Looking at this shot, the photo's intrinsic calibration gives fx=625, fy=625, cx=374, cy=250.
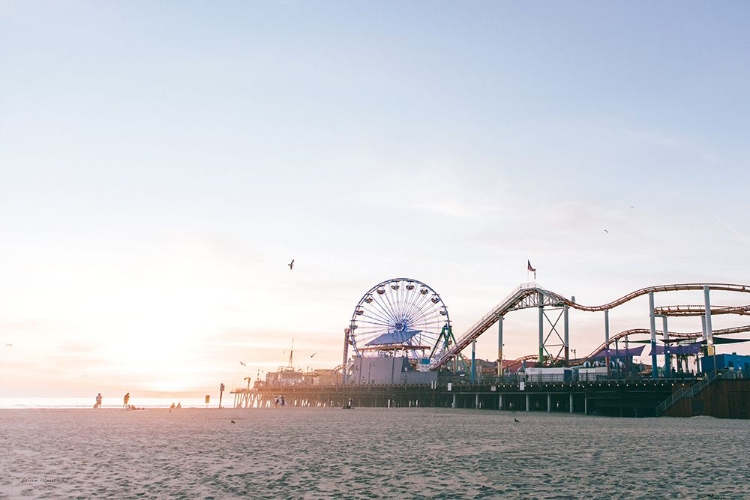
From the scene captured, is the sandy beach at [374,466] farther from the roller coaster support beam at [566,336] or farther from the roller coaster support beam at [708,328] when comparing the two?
the roller coaster support beam at [566,336]

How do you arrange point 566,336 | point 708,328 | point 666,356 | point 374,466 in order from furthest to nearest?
point 566,336 → point 666,356 → point 708,328 → point 374,466

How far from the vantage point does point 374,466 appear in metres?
16.3

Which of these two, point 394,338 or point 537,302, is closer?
point 537,302

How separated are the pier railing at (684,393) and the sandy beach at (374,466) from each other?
69.3ft

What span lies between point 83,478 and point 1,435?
1512cm

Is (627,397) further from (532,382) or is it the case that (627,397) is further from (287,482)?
(287,482)

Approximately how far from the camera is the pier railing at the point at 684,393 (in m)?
45.8

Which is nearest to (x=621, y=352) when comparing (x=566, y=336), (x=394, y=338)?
(x=566, y=336)

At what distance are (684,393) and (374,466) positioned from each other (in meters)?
39.2

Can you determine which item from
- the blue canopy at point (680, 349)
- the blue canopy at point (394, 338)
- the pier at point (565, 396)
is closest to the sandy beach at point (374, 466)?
the pier at point (565, 396)

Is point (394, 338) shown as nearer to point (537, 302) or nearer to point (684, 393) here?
point (537, 302)

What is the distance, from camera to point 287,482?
13570 millimetres

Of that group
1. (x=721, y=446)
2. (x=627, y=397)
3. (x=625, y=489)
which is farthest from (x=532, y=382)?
(x=625, y=489)

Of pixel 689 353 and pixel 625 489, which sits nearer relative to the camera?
pixel 625 489
